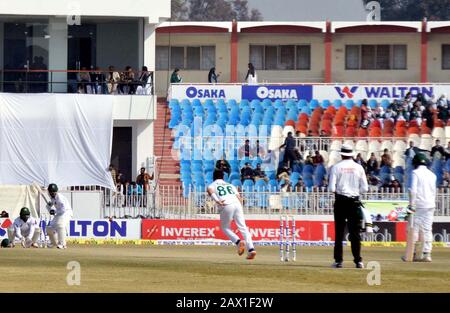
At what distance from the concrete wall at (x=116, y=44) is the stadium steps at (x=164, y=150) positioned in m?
2.19

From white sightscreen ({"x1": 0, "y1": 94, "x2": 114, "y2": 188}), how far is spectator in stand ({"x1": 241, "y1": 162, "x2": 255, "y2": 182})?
14.8ft

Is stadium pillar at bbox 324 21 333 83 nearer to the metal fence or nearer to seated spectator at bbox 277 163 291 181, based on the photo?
seated spectator at bbox 277 163 291 181

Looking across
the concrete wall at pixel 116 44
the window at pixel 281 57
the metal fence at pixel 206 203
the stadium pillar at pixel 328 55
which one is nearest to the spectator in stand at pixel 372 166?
the metal fence at pixel 206 203

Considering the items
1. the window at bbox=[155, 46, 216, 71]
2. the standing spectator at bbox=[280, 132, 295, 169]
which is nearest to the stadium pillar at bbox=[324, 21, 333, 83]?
the window at bbox=[155, 46, 216, 71]

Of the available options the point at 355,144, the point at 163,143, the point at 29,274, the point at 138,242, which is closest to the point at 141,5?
the point at 163,143

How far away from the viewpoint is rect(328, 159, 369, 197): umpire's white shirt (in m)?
23.7

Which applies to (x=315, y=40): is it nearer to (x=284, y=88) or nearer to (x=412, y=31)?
(x=412, y=31)

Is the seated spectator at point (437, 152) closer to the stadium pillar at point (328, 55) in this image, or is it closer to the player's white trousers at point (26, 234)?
the stadium pillar at point (328, 55)

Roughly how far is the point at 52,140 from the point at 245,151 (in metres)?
6.69

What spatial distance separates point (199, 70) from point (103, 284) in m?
41.6

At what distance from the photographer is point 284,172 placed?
47375 millimetres

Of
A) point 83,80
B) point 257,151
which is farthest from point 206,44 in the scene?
point 257,151

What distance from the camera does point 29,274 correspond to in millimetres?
22406

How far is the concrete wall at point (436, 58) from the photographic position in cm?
6184
